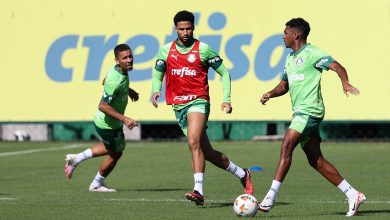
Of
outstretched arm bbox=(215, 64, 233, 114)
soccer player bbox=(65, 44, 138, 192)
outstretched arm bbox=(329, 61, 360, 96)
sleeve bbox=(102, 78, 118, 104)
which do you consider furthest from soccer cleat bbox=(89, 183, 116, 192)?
outstretched arm bbox=(329, 61, 360, 96)

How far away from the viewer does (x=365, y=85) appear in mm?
25281

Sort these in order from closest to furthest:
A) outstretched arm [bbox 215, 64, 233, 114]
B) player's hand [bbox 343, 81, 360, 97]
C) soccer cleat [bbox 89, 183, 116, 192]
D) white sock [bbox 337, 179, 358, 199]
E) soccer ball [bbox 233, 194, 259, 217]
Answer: player's hand [bbox 343, 81, 360, 97] < soccer ball [bbox 233, 194, 259, 217] < white sock [bbox 337, 179, 358, 199] < outstretched arm [bbox 215, 64, 233, 114] < soccer cleat [bbox 89, 183, 116, 192]

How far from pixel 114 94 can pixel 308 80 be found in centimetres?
387

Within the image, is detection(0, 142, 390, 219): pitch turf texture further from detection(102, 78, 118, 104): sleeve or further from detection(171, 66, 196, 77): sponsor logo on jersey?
detection(171, 66, 196, 77): sponsor logo on jersey

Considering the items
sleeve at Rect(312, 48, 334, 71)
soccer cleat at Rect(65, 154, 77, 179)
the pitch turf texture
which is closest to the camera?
sleeve at Rect(312, 48, 334, 71)

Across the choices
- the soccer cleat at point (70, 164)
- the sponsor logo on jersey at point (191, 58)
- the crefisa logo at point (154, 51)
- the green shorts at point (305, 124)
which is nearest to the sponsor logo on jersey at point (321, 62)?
the green shorts at point (305, 124)

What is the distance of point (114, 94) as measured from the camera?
Result: 1446cm

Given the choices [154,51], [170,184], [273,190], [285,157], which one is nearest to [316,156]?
[285,157]

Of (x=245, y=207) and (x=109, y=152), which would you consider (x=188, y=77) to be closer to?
(x=245, y=207)

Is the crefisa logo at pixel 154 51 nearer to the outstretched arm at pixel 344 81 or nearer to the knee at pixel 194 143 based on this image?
the knee at pixel 194 143

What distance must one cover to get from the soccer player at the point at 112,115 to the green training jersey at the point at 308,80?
3.22 meters

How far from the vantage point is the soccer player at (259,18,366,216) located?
442 inches

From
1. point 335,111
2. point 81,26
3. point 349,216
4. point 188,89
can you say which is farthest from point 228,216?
point 81,26

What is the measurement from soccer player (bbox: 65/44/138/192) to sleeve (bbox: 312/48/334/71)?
11.3 ft
